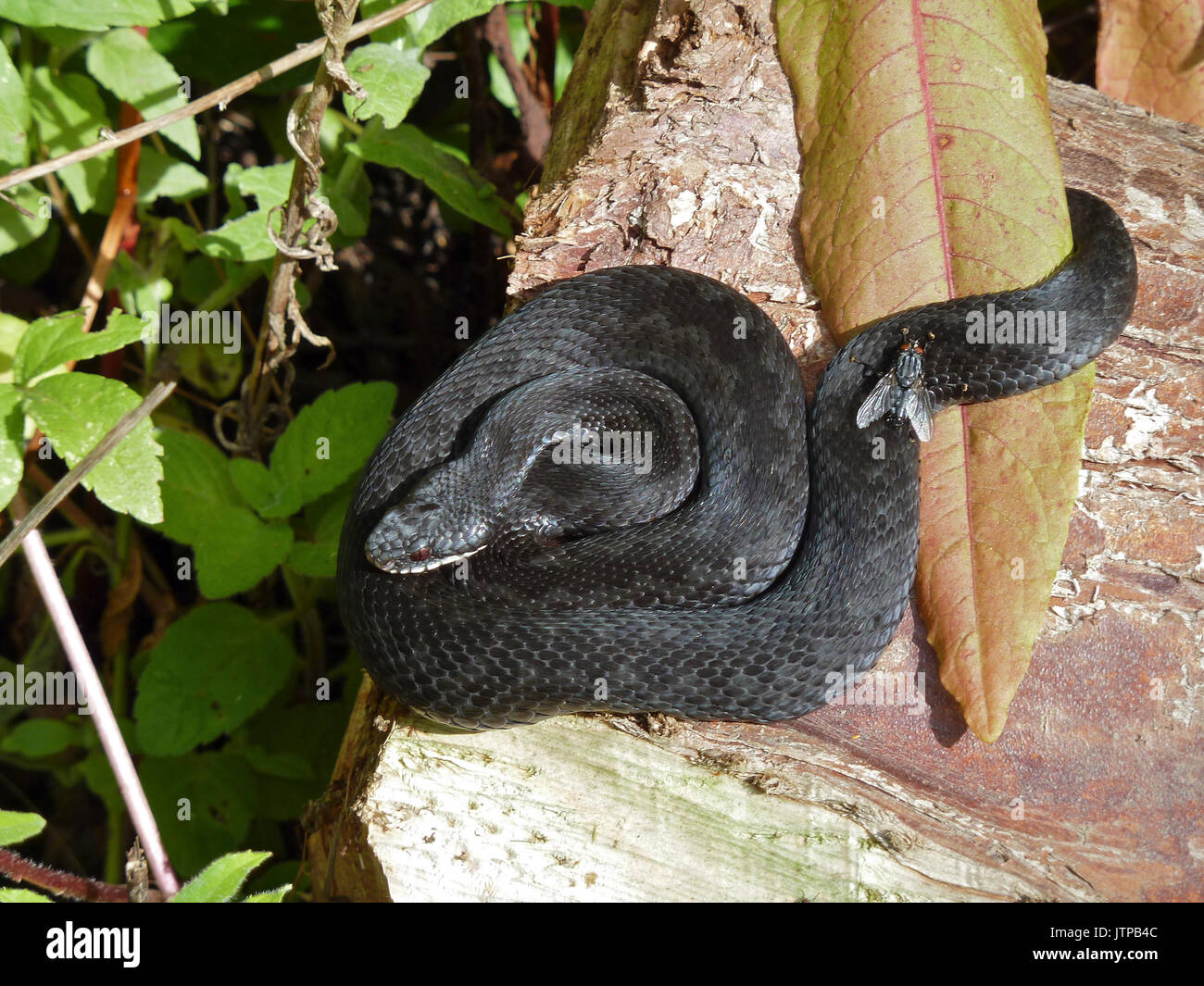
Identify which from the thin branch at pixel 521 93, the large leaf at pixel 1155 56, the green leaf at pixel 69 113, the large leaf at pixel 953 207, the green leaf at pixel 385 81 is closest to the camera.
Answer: the large leaf at pixel 953 207

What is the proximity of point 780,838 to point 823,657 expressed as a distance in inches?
27.4

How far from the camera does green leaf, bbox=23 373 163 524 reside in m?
3.25

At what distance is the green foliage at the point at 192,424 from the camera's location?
368cm

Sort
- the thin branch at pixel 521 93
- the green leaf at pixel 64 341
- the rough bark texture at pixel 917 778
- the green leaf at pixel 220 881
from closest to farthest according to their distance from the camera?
the green leaf at pixel 220 881
the green leaf at pixel 64 341
the rough bark texture at pixel 917 778
the thin branch at pixel 521 93

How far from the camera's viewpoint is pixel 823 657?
140 inches

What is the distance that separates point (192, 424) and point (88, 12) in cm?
216

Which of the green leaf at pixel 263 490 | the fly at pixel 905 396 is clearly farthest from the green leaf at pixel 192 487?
the fly at pixel 905 396

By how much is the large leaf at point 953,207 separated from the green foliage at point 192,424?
1.85 metres

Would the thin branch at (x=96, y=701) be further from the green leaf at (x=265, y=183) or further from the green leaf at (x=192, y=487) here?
the green leaf at (x=265, y=183)

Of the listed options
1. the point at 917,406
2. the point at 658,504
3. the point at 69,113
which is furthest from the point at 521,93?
the point at 917,406

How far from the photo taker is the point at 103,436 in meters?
3.27
